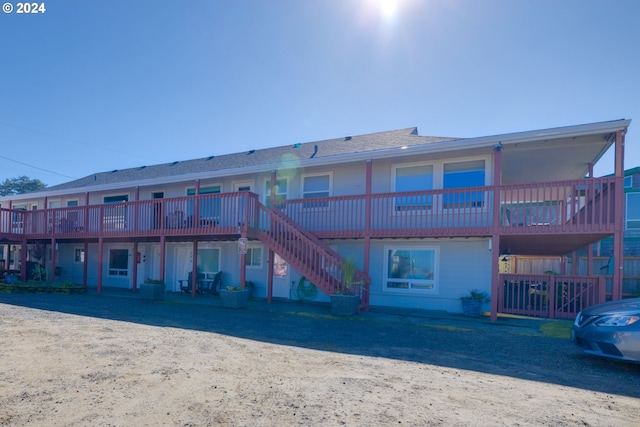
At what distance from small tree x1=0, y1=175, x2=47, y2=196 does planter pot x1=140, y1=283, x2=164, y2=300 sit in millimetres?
51205

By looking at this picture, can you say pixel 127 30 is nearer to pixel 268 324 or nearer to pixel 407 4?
pixel 407 4

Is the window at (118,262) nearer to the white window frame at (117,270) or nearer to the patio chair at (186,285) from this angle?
the white window frame at (117,270)

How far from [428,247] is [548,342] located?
487cm

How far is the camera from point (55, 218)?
16.5 metres

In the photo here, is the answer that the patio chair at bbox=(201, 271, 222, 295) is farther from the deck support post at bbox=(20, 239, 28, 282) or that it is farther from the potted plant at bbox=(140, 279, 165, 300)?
the deck support post at bbox=(20, 239, 28, 282)

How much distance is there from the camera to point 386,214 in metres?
11.7

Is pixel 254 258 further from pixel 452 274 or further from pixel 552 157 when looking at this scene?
pixel 552 157

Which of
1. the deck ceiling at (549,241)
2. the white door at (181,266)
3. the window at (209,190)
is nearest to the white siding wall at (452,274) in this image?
the deck ceiling at (549,241)

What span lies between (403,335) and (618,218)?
17.9 feet

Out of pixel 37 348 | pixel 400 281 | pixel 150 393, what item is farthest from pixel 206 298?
pixel 150 393

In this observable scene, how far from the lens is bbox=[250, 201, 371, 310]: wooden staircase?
10.5 meters

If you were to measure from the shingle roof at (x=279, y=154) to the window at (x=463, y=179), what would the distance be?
104cm

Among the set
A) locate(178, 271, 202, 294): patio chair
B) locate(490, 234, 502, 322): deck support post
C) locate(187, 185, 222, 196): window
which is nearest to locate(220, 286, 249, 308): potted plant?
locate(178, 271, 202, 294): patio chair

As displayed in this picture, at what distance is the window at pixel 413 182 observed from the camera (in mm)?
11668
